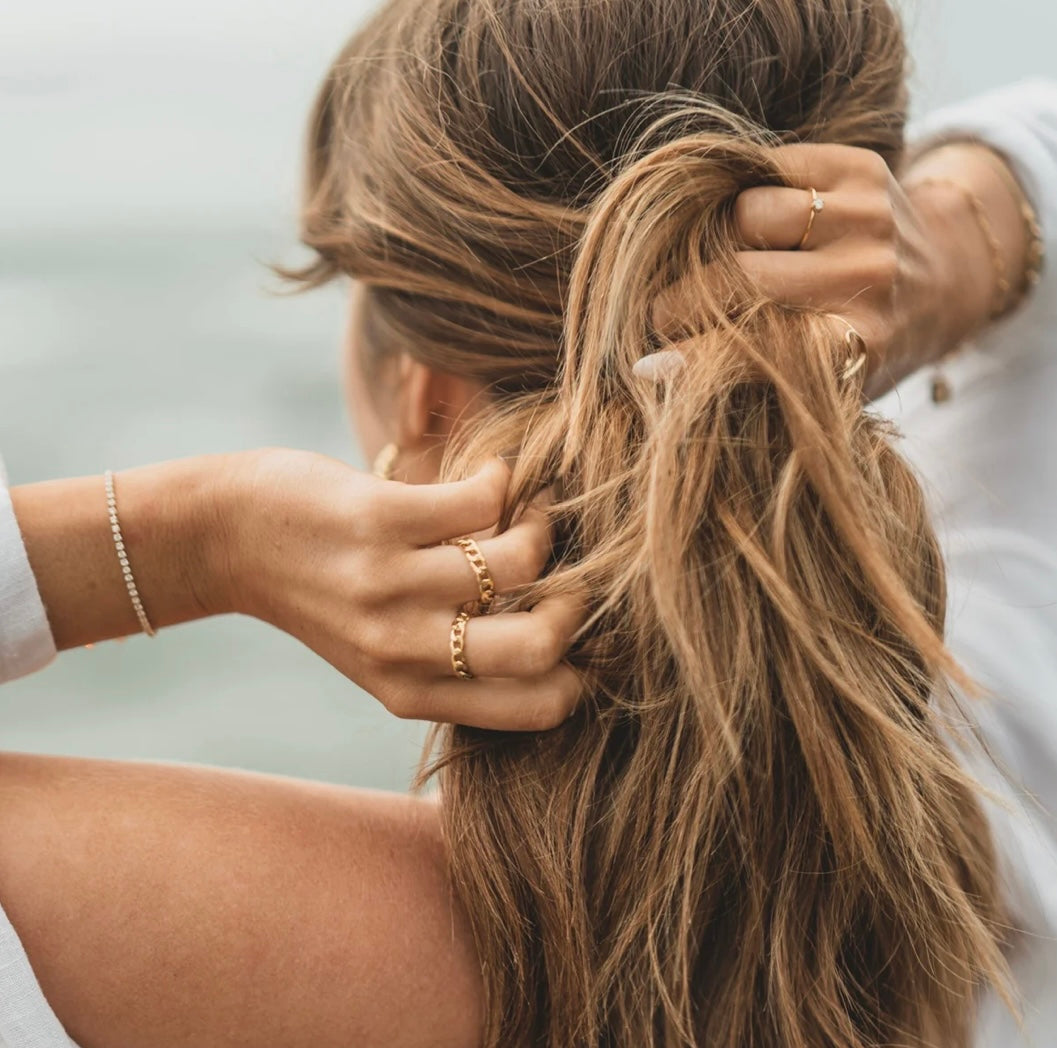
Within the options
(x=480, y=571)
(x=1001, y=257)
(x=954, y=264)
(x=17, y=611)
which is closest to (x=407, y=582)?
(x=480, y=571)

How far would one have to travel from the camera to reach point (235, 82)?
2361 millimetres

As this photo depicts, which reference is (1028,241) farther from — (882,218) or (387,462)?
(387,462)

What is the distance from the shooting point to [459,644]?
84 centimetres

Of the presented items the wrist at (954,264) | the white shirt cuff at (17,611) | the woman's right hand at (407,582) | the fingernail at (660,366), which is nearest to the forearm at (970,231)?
the wrist at (954,264)

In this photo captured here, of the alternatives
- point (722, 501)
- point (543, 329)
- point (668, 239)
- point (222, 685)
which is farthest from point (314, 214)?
point (222, 685)

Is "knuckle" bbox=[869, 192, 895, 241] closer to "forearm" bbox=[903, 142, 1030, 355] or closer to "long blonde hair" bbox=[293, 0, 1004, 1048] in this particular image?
"long blonde hair" bbox=[293, 0, 1004, 1048]

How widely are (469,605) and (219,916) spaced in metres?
0.29

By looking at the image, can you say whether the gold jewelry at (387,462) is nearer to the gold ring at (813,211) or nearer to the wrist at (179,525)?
the wrist at (179,525)

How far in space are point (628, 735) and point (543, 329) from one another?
35 cm

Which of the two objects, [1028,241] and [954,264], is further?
[1028,241]

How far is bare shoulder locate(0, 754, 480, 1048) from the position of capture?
0.87 m

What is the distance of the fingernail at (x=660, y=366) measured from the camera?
886mm

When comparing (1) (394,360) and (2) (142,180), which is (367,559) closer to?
(1) (394,360)

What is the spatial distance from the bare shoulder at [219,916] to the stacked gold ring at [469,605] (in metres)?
0.20
